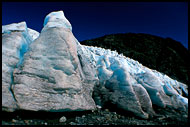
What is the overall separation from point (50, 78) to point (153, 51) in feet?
77.2

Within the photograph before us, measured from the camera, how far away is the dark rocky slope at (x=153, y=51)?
20.6 m

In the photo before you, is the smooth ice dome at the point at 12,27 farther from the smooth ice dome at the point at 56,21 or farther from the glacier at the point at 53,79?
the smooth ice dome at the point at 56,21

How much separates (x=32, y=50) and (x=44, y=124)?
270 centimetres

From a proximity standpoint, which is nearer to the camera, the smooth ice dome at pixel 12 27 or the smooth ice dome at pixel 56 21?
the smooth ice dome at pixel 12 27

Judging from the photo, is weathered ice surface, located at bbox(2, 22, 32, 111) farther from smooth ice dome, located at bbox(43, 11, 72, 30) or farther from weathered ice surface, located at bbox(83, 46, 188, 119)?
weathered ice surface, located at bbox(83, 46, 188, 119)

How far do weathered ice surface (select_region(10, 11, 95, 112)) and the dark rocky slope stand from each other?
1445cm

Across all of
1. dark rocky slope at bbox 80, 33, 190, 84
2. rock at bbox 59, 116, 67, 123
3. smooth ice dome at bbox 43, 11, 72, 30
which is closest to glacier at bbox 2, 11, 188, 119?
smooth ice dome at bbox 43, 11, 72, 30

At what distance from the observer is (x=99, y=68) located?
8.55 m

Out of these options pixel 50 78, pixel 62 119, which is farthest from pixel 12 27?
pixel 62 119

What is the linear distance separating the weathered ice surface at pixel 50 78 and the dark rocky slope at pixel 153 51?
1445 centimetres

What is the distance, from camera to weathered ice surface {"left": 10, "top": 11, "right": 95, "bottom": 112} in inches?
180

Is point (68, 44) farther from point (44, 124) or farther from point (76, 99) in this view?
point (44, 124)

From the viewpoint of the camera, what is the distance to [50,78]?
16.4 ft

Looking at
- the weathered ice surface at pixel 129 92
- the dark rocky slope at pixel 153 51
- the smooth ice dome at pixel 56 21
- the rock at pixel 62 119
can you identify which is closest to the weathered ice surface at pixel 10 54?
the smooth ice dome at pixel 56 21
